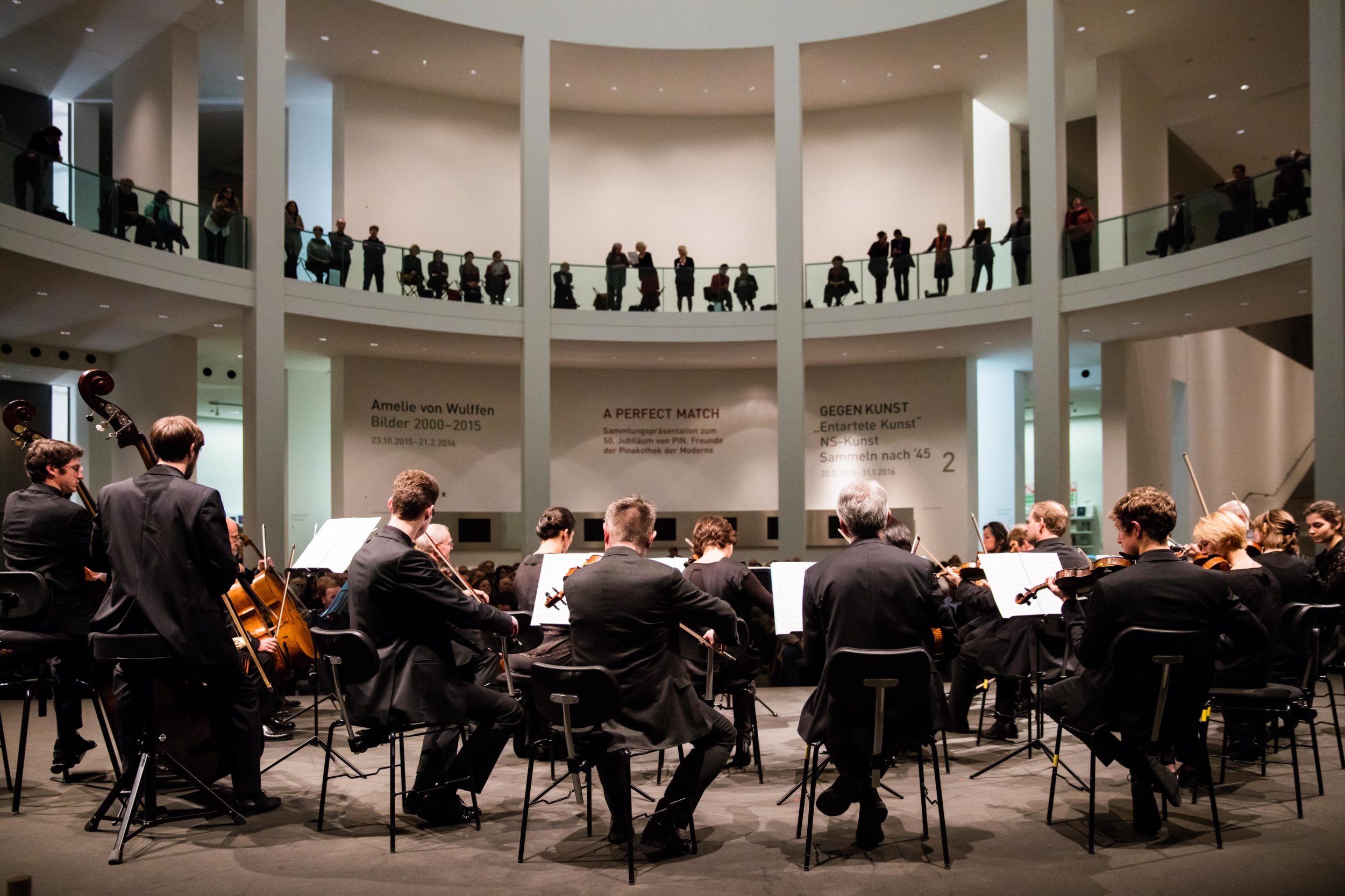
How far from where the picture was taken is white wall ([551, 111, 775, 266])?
58.3ft

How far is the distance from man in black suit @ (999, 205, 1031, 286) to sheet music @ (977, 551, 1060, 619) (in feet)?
30.2

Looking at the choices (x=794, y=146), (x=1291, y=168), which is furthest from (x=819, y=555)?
(x=1291, y=168)

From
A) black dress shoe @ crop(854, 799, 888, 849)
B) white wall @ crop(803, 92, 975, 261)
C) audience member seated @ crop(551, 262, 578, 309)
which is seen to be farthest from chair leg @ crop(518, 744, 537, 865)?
white wall @ crop(803, 92, 975, 261)

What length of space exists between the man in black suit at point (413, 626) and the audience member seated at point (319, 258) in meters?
9.81

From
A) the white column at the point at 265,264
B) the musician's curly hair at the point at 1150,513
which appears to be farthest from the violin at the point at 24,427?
the white column at the point at 265,264

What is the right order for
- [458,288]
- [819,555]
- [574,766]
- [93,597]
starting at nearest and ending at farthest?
[574,766] < [93,597] < [458,288] < [819,555]

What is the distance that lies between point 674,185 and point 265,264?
7.69 metres

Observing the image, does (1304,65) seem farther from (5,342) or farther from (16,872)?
(5,342)

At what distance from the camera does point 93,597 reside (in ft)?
16.2

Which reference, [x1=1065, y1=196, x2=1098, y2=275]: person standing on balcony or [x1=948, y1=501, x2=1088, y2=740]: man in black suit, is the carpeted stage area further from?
[x1=1065, y1=196, x2=1098, y2=275]: person standing on balcony

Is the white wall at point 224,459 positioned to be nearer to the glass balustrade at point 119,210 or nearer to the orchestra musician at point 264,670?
the glass balustrade at point 119,210

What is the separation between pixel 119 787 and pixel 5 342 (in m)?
12.8

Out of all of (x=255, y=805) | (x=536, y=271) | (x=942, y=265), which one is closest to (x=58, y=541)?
(x=255, y=805)

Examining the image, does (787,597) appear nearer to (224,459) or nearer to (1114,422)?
(1114,422)
